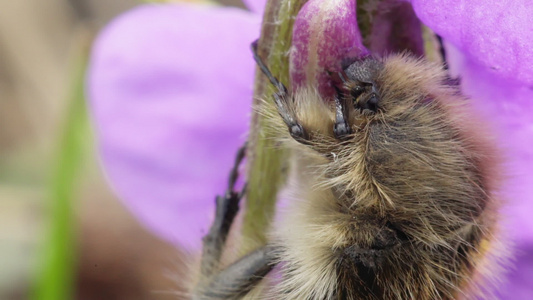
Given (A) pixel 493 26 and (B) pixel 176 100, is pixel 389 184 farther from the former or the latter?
(B) pixel 176 100

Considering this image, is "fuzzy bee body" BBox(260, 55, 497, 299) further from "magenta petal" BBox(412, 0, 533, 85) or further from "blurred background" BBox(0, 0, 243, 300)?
"blurred background" BBox(0, 0, 243, 300)

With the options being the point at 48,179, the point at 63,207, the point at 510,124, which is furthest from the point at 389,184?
the point at 48,179

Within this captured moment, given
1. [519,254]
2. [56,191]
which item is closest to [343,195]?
[519,254]

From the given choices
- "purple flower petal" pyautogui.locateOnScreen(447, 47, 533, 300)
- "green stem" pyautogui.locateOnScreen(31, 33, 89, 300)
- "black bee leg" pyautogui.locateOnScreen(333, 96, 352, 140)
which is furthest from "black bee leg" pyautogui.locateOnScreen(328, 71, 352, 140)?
"green stem" pyautogui.locateOnScreen(31, 33, 89, 300)

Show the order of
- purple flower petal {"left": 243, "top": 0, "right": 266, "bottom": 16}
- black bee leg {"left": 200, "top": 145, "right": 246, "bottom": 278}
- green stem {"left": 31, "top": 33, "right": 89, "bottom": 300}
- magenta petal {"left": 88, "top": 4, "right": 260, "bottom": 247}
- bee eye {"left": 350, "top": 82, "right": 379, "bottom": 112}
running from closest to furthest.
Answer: bee eye {"left": 350, "top": 82, "right": 379, "bottom": 112} < black bee leg {"left": 200, "top": 145, "right": 246, "bottom": 278} < purple flower petal {"left": 243, "top": 0, "right": 266, "bottom": 16} < magenta petal {"left": 88, "top": 4, "right": 260, "bottom": 247} < green stem {"left": 31, "top": 33, "right": 89, "bottom": 300}

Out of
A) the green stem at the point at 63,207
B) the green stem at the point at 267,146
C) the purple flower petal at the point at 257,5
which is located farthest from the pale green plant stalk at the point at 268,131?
the green stem at the point at 63,207

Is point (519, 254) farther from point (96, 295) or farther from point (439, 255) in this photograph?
point (96, 295)

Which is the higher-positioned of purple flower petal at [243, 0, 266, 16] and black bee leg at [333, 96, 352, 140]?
purple flower petal at [243, 0, 266, 16]

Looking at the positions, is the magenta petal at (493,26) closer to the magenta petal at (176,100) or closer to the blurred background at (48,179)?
the magenta petal at (176,100)
